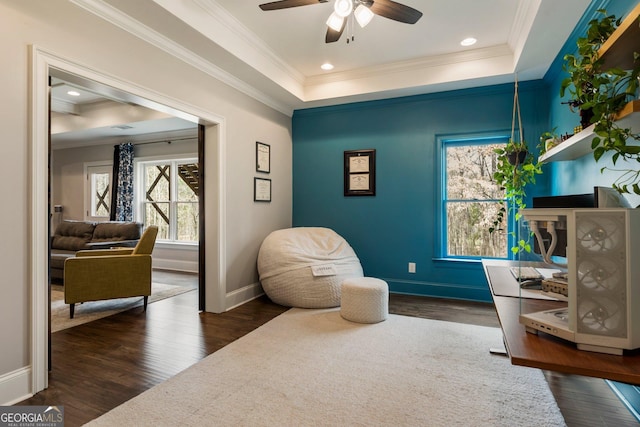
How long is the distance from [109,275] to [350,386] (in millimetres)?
2882

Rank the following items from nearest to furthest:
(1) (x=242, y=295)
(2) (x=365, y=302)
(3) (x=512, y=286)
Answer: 1. (3) (x=512, y=286)
2. (2) (x=365, y=302)
3. (1) (x=242, y=295)

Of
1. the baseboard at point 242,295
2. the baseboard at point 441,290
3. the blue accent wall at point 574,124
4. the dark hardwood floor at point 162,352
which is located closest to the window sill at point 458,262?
the baseboard at point 441,290

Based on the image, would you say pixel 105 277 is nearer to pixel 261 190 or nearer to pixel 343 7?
pixel 261 190

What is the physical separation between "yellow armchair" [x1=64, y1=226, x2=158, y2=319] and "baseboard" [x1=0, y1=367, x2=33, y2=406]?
1.52 metres

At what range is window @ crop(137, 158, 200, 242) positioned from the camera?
603 cm

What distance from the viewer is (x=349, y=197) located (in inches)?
179

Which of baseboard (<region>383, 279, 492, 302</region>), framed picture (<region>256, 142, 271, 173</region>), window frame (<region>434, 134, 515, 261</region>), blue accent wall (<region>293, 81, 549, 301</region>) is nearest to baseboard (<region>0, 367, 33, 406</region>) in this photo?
framed picture (<region>256, 142, 271, 173</region>)

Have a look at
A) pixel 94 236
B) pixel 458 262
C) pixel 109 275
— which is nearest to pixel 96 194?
pixel 94 236

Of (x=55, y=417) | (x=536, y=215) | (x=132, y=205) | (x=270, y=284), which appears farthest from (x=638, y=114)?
(x=132, y=205)

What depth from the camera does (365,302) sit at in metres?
3.05

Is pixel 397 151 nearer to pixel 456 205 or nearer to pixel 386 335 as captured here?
pixel 456 205

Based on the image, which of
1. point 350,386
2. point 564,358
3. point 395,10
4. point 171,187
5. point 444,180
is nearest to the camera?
point 564,358

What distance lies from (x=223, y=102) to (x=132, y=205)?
13.1ft

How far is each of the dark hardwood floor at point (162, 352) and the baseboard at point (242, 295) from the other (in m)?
0.10
